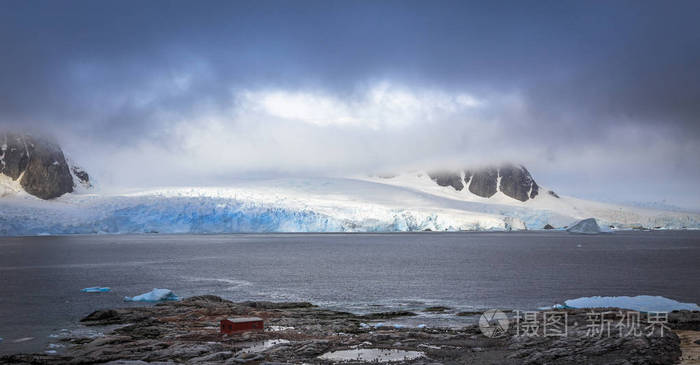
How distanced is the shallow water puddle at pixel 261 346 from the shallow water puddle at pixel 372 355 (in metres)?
3.16

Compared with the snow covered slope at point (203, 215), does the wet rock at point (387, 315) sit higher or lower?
lower

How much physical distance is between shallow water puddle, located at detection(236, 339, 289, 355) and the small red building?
320 cm

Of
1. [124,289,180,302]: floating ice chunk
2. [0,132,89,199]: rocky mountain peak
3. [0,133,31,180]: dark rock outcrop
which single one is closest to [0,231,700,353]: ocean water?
[124,289,180,302]: floating ice chunk

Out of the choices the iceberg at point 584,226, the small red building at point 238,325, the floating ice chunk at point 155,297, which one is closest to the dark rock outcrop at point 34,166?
the floating ice chunk at point 155,297

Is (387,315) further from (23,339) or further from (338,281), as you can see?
(23,339)

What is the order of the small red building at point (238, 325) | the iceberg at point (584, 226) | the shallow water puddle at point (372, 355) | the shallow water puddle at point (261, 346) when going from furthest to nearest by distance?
the iceberg at point (584, 226) → the small red building at point (238, 325) → the shallow water puddle at point (261, 346) → the shallow water puddle at point (372, 355)

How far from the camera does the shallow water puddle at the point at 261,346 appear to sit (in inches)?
918

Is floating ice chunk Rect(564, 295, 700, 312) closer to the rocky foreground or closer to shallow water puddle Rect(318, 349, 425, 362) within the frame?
the rocky foreground

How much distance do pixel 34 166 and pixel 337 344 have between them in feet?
614

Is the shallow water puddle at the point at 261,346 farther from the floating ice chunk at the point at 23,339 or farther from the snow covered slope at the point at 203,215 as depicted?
the snow covered slope at the point at 203,215

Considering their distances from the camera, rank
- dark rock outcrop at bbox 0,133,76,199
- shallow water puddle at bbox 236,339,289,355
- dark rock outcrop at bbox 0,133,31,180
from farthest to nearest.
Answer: dark rock outcrop at bbox 0,133,31,180 < dark rock outcrop at bbox 0,133,76,199 < shallow water puddle at bbox 236,339,289,355

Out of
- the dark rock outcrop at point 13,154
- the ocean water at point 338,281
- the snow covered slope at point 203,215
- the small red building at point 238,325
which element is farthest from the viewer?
the dark rock outcrop at point 13,154

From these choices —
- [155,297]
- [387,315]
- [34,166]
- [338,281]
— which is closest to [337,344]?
[387,315]

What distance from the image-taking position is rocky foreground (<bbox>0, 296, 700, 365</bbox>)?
2094 centimetres
